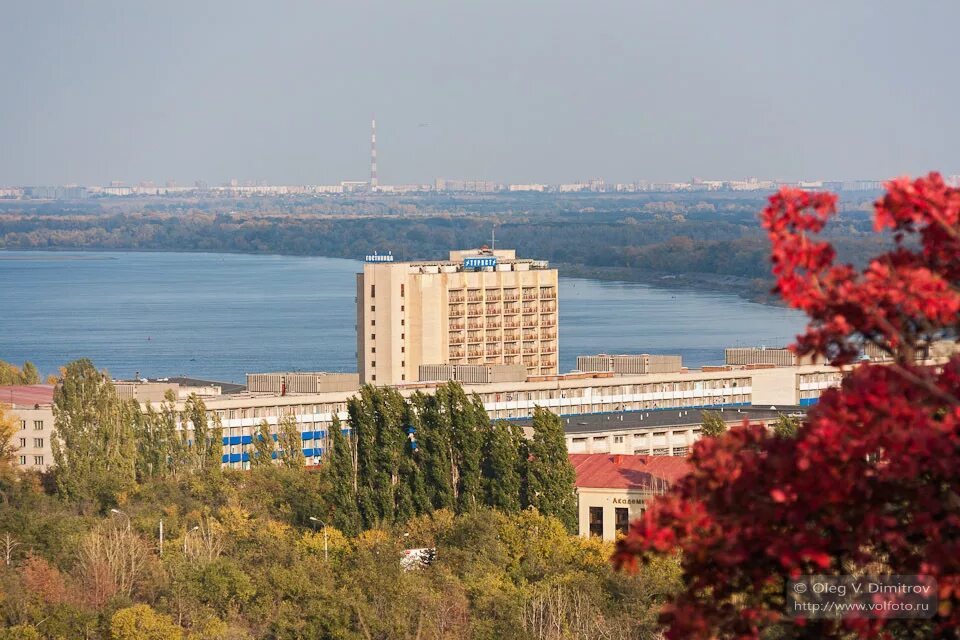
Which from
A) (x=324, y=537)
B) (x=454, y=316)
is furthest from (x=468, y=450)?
(x=454, y=316)

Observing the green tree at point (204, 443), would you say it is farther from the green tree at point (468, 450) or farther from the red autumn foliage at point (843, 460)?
the red autumn foliage at point (843, 460)

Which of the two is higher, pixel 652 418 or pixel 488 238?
pixel 652 418

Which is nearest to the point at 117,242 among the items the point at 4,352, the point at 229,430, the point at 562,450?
the point at 4,352

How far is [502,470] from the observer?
851 inches

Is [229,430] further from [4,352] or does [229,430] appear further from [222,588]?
[4,352]

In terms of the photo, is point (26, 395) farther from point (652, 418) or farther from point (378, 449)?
point (378, 449)

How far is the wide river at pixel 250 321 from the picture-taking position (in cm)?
5825

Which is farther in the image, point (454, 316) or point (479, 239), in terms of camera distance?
point (479, 239)

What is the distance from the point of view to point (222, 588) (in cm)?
1684

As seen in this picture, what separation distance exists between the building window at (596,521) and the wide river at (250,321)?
2865 cm

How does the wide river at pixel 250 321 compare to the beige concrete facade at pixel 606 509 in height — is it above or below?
below

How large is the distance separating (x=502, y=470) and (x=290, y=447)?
6490 millimetres

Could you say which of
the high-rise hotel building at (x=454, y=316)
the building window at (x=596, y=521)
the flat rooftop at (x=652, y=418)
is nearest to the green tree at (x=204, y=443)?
the building window at (x=596, y=521)

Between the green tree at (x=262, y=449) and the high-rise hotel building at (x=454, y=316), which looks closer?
the green tree at (x=262, y=449)
